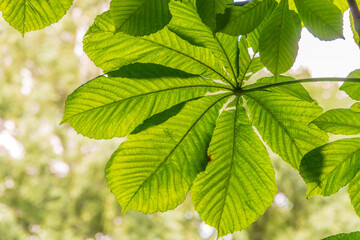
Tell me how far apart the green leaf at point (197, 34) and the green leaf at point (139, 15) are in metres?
0.10

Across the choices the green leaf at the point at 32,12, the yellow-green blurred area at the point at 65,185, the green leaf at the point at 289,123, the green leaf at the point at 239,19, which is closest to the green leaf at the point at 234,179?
the green leaf at the point at 289,123

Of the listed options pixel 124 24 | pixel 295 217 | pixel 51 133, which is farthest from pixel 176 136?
pixel 295 217

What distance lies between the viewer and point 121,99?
541 millimetres

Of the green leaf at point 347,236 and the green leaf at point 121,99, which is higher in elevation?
the green leaf at point 121,99

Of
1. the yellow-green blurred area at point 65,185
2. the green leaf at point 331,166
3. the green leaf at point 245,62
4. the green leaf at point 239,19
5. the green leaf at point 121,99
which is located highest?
the yellow-green blurred area at point 65,185

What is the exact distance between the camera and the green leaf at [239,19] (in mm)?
452

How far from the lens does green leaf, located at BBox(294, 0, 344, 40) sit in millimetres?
466

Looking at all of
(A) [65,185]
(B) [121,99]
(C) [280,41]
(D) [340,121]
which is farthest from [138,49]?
(A) [65,185]

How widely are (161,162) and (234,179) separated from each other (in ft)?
0.40

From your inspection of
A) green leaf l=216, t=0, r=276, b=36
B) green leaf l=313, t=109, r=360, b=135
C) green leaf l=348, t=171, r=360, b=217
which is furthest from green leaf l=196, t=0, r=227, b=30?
green leaf l=348, t=171, r=360, b=217

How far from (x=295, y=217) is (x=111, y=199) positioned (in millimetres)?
3608

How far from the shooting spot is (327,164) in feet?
1.78

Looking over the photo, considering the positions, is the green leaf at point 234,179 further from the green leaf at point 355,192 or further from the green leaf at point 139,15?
the green leaf at point 139,15

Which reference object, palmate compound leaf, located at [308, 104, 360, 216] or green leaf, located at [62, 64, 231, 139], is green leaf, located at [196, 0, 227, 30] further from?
palmate compound leaf, located at [308, 104, 360, 216]
